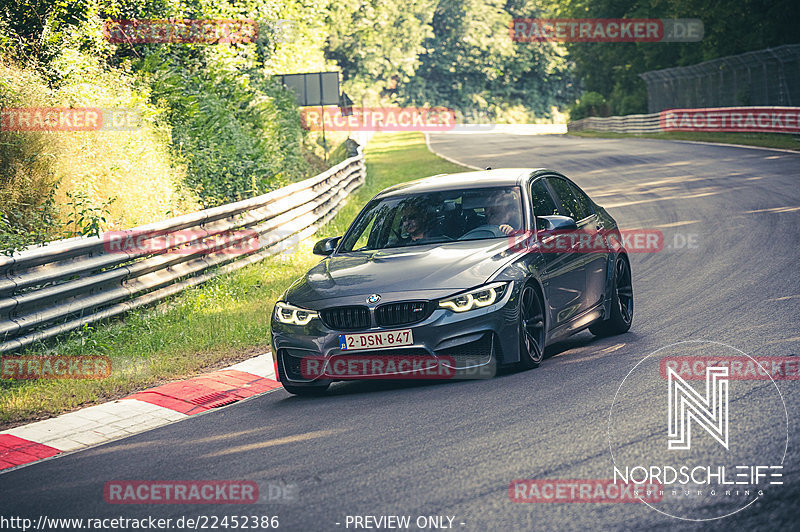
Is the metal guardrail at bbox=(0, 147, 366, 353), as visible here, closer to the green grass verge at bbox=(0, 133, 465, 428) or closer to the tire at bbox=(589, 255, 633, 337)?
the green grass verge at bbox=(0, 133, 465, 428)

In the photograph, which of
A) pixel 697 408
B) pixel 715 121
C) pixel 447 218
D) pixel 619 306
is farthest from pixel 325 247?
pixel 715 121

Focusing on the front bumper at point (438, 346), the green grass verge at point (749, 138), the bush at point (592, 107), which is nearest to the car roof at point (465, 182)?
the front bumper at point (438, 346)

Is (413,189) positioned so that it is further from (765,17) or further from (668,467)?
(765,17)

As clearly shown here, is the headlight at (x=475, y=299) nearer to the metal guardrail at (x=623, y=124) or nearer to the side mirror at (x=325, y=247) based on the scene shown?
the side mirror at (x=325, y=247)

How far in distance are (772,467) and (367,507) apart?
1905mm

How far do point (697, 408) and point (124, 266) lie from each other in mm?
6556

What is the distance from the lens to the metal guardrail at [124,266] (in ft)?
29.1

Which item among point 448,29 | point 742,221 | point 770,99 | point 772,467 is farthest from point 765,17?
point 448,29

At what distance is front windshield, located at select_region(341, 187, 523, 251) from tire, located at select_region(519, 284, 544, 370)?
76 centimetres

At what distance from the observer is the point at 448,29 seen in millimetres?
110188

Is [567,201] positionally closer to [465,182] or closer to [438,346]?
[465,182]

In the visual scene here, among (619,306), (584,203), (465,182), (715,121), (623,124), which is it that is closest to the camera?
(465,182)

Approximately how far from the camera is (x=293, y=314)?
7.70m

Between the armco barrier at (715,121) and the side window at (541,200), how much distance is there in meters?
25.5
